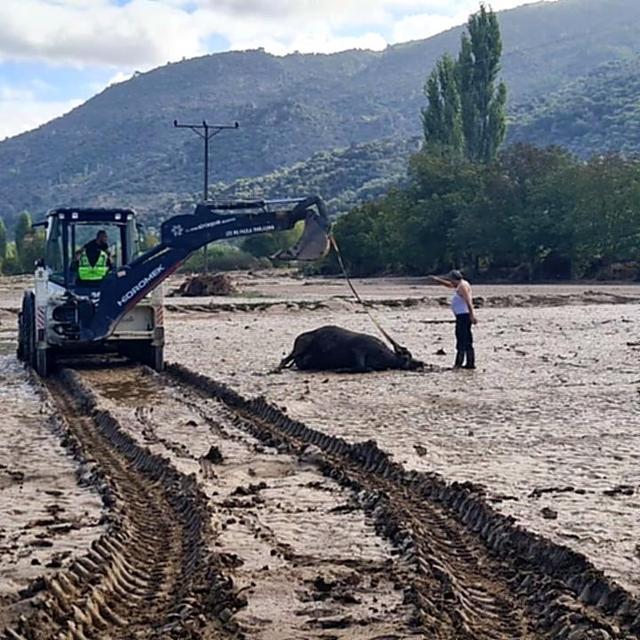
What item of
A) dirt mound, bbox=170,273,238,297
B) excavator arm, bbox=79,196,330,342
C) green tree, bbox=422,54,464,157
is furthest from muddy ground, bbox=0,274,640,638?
green tree, bbox=422,54,464,157

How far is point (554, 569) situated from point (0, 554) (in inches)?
158

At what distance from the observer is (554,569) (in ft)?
27.9

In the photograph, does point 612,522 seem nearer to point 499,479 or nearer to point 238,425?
point 499,479

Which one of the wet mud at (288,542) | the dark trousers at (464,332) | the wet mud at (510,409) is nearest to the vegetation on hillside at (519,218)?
the wet mud at (510,409)

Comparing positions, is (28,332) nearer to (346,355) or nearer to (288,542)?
(346,355)

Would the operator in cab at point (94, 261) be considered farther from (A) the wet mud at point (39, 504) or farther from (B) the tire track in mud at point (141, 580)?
(B) the tire track in mud at point (141, 580)

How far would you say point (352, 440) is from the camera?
14211mm

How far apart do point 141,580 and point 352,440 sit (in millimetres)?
5990

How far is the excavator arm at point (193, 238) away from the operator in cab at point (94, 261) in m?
0.68

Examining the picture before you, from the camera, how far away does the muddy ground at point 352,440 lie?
842 cm

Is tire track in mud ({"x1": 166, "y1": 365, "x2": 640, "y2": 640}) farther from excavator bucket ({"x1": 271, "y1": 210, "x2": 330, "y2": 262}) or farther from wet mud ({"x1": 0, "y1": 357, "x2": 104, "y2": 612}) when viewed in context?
excavator bucket ({"x1": 271, "y1": 210, "x2": 330, "y2": 262})

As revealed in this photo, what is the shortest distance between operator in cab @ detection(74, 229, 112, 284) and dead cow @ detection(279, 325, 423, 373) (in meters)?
3.88

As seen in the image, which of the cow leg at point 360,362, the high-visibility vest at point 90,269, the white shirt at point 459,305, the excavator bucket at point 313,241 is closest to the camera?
the white shirt at point 459,305

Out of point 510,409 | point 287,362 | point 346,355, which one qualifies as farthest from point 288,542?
point 287,362
